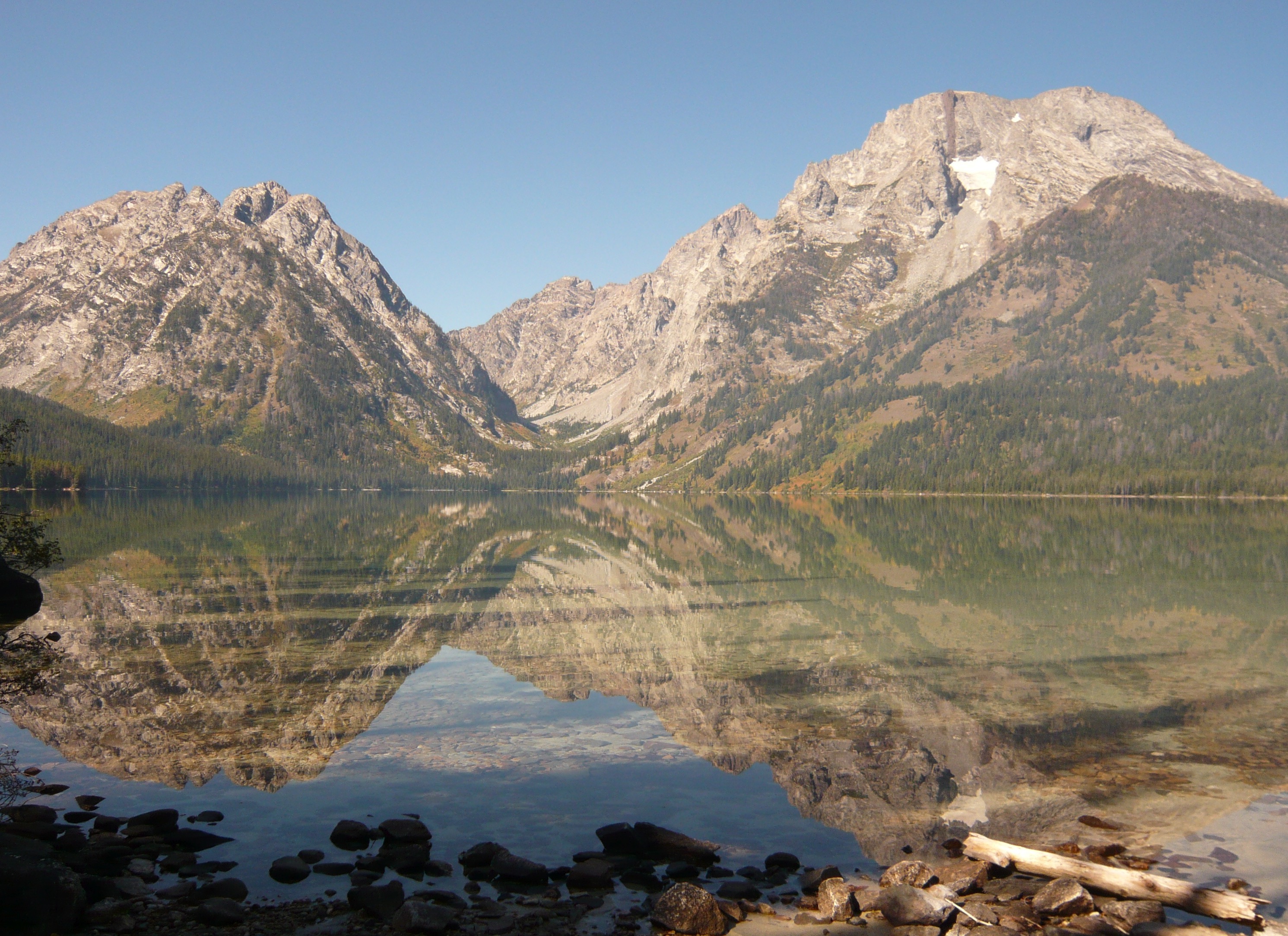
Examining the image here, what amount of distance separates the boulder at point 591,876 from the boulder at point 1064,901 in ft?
22.1

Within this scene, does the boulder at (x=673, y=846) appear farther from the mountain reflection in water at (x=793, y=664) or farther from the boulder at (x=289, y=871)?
the boulder at (x=289, y=871)

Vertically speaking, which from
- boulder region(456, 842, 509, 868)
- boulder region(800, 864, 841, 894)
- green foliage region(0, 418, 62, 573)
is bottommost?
boulder region(800, 864, 841, 894)

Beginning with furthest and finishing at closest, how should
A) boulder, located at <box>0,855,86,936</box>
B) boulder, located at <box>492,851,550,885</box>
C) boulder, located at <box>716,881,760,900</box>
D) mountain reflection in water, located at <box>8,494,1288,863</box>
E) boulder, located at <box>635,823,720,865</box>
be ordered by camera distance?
mountain reflection in water, located at <box>8,494,1288,863</box> → boulder, located at <box>635,823,720,865</box> → boulder, located at <box>492,851,550,885</box> → boulder, located at <box>716,881,760,900</box> → boulder, located at <box>0,855,86,936</box>

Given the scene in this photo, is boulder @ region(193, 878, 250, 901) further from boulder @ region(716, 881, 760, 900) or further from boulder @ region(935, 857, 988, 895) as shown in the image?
boulder @ region(935, 857, 988, 895)

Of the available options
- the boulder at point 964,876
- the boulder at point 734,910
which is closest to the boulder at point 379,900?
the boulder at point 734,910

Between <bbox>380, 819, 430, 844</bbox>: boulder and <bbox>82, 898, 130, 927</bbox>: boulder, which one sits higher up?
<bbox>82, 898, 130, 927</bbox>: boulder

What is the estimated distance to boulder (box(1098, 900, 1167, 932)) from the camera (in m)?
12.1

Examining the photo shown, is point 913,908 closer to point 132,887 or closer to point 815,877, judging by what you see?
point 815,877

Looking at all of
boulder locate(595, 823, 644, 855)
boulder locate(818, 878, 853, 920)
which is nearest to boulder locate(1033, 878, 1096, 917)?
boulder locate(818, 878, 853, 920)

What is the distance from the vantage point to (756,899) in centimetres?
1334

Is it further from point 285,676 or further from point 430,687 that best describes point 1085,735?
point 285,676

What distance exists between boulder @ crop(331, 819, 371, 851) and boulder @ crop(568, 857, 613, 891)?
4239 millimetres

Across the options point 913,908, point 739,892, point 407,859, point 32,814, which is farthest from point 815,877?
point 32,814

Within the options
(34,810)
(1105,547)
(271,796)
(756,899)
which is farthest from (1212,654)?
(1105,547)
